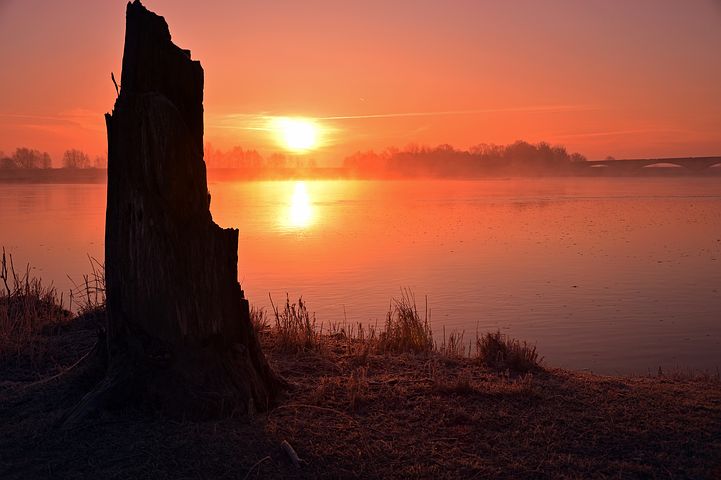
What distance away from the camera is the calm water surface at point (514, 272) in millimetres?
13211

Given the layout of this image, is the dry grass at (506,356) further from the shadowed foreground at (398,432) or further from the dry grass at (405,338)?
the dry grass at (405,338)

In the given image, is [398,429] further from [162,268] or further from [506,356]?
[506,356]

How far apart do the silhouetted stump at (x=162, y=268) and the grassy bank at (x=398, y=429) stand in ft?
1.00

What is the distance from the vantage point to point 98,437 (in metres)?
5.46

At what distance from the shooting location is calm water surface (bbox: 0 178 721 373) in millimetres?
13211

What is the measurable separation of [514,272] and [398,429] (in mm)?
15873

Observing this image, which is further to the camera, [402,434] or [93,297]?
[93,297]

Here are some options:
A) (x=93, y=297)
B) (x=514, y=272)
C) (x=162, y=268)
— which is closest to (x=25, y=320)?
(x=162, y=268)

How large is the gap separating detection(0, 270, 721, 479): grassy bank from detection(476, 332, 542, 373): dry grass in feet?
0.09

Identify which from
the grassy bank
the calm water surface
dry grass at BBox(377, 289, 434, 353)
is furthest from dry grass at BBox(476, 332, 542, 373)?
the calm water surface

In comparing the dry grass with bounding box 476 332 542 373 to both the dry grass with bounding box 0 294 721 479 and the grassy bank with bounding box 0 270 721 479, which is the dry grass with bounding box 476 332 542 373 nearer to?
the grassy bank with bounding box 0 270 721 479

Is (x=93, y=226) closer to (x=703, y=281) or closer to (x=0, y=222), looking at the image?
(x=0, y=222)

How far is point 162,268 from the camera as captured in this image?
228 inches

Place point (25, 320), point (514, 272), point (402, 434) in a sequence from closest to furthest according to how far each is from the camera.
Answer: point (402, 434) < point (25, 320) < point (514, 272)
